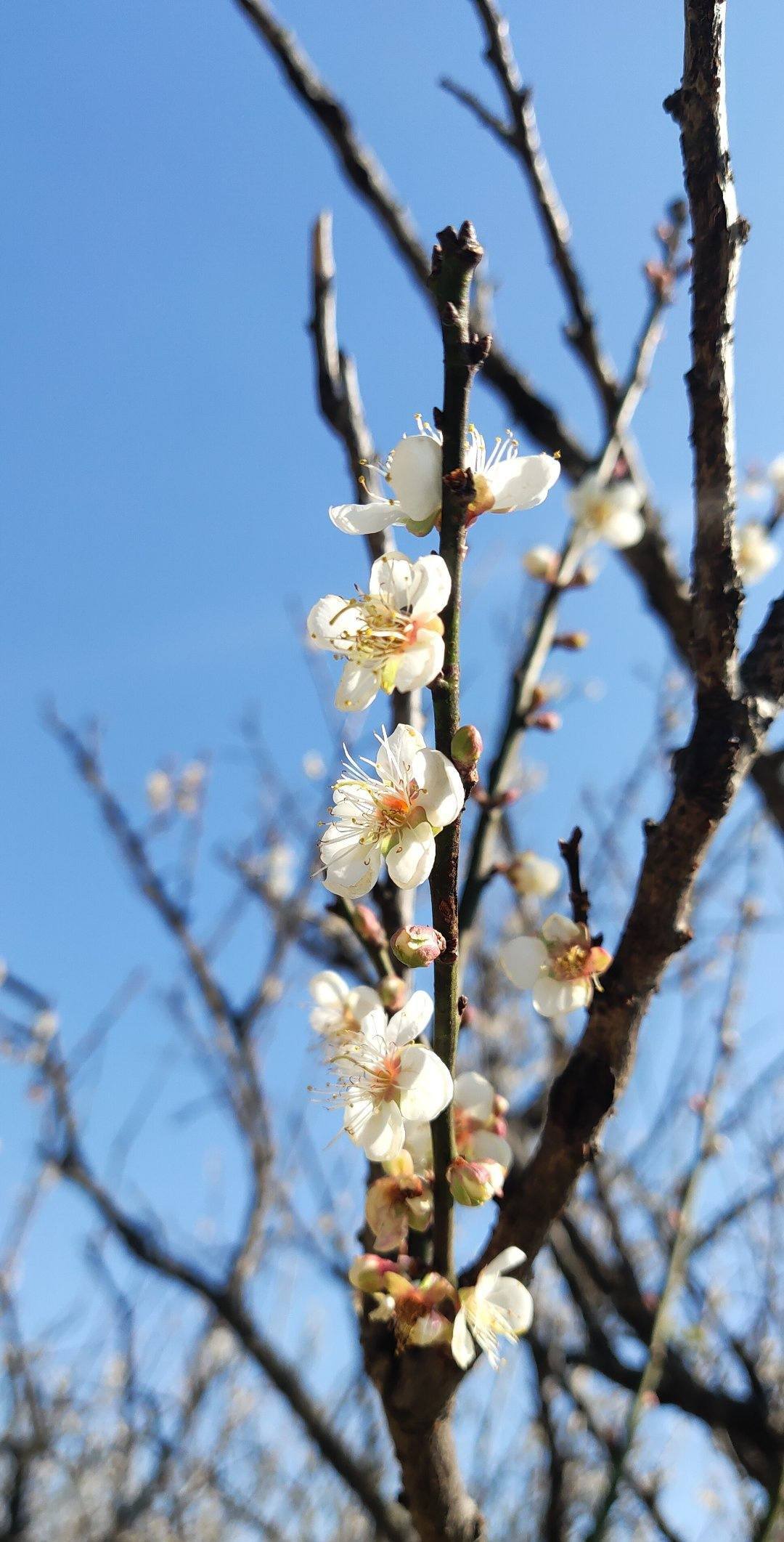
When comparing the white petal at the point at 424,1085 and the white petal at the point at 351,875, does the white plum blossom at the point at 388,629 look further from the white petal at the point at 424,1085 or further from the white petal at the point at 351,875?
the white petal at the point at 424,1085

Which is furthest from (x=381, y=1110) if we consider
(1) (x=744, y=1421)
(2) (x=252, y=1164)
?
(2) (x=252, y=1164)

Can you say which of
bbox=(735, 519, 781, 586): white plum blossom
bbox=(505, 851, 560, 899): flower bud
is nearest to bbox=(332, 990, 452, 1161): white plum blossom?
bbox=(505, 851, 560, 899): flower bud

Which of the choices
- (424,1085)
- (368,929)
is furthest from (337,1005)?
(424,1085)

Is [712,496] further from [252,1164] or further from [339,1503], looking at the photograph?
[339,1503]

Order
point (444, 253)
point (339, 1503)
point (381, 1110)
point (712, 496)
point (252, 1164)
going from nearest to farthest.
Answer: point (444, 253)
point (381, 1110)
point (712, 496)
point (252, 1164)
point (339, 1503)

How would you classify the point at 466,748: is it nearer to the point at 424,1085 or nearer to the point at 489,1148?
the point at 424,1085

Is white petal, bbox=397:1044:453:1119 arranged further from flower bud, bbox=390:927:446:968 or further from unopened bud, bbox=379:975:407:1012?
unopened bud, bbox=379:975:407:1012
